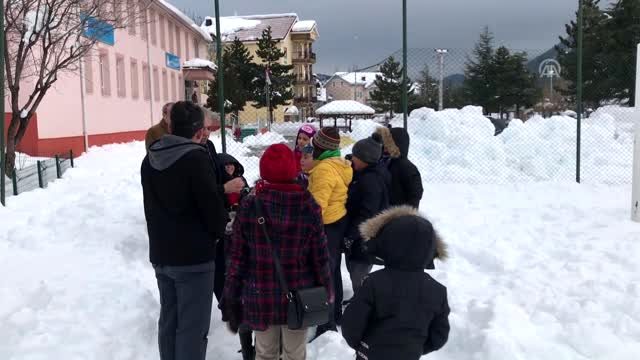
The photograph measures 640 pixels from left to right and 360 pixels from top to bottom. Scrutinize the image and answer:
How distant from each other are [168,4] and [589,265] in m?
28.1

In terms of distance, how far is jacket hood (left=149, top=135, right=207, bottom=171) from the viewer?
3.46 m

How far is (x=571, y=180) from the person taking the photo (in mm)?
12453

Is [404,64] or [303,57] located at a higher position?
[303,57]

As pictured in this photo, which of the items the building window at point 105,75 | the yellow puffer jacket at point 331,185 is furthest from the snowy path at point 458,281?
the building window at point 105,75

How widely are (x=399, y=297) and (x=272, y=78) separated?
49.8 m

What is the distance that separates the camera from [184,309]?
366 cm

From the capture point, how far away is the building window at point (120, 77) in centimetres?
2492

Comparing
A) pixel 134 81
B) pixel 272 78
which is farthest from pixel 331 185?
pixel 272 78

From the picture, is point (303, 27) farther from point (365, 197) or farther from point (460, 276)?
point (365, 197)

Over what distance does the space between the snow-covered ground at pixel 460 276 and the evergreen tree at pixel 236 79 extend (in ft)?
103

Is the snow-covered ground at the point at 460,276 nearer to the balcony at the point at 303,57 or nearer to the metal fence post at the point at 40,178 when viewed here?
the metal fence post at the point at 40,178

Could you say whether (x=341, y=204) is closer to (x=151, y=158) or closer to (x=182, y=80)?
(x=151, y=158)

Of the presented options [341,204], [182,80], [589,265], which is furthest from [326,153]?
[182,80]

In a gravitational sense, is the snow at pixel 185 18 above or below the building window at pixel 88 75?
above
